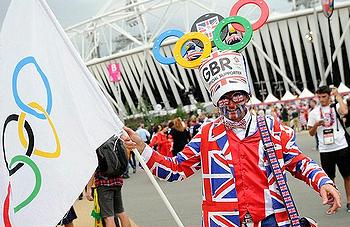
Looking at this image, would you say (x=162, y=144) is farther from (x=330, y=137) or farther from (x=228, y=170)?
(x=228, y=170)

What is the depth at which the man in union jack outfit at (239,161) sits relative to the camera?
9.65 feet

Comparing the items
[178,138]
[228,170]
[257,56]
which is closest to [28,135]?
[228,170]

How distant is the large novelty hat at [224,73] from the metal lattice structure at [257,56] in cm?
4714

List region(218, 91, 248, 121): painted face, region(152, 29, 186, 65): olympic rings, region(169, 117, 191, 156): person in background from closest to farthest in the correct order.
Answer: region(218, 91, 248, 121): painted face < region(152, 29, 186, 65): olympic rings < region(169, 117, 191, 156): person in background

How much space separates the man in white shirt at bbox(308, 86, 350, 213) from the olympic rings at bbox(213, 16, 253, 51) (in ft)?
13.5

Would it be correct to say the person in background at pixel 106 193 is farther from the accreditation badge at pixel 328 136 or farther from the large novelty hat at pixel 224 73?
the large novelty hat at pixel 224 73

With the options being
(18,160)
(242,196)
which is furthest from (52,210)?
(242,196)

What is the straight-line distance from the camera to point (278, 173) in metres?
2.91

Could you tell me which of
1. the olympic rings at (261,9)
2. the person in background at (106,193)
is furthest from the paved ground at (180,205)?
the olympic rings at (261,9)

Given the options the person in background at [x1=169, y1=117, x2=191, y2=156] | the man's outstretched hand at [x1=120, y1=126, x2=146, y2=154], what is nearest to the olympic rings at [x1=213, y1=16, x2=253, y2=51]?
the man's outstretched hand at [x1=120, y1=126, x2=146, y2=154]

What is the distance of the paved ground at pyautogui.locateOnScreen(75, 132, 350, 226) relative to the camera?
7.12 meters

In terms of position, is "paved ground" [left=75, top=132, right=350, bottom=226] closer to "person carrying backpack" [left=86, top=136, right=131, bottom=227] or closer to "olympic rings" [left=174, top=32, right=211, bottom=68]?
"person carrying backpack" [left=86, top=136, right=131, bottom=227]

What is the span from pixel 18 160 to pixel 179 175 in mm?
955

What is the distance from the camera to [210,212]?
9.96 ft
